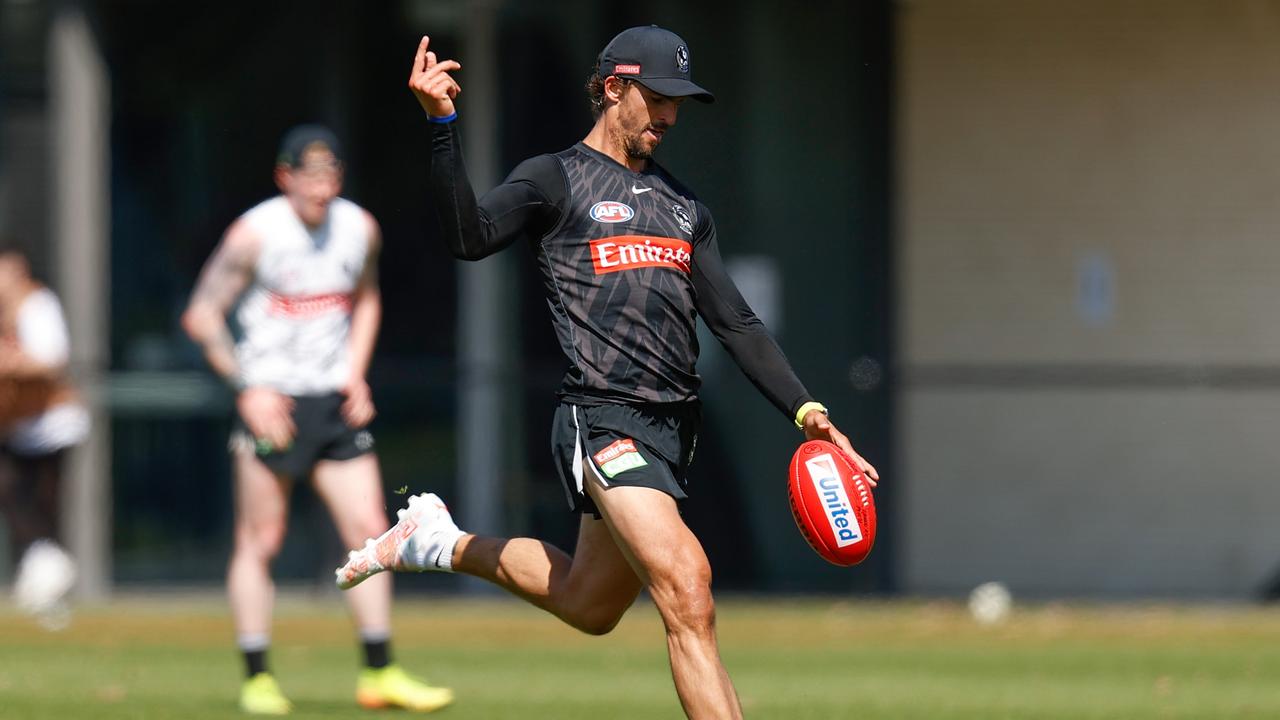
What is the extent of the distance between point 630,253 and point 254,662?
11.3ft

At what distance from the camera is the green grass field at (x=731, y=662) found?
9312 millimetres

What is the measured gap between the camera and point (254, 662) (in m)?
9.12

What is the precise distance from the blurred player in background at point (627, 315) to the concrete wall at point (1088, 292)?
936 centimetres

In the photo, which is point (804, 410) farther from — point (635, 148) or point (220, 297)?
point (220, 297)

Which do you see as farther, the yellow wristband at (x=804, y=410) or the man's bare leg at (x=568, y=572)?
the man's bare leg at (x=568, y=572)

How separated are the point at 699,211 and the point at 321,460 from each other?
10.2ft

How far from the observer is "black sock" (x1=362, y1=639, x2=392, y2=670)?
29.8ft

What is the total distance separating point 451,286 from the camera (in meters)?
16.0

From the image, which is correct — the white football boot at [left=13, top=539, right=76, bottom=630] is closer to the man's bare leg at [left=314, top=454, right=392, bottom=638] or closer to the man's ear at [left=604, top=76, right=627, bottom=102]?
the man's bare leg at [left=314, top=454, right=392, bottom=638]

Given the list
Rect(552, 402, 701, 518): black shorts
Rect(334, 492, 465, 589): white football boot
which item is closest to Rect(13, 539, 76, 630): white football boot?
Rect(334, 492, 465, 589): white football boot

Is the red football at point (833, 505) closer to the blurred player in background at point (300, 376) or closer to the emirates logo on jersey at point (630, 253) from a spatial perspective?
→ the emirates logo on jersey at point (630, 253)

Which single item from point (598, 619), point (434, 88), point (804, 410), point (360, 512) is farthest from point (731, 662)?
point (434, 88)

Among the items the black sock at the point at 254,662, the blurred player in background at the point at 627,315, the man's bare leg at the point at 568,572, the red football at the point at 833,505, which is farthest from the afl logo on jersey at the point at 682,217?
the black sock at the point at 254,662

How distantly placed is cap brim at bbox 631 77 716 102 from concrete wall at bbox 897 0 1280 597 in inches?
381
